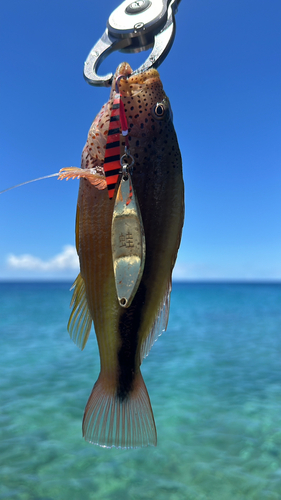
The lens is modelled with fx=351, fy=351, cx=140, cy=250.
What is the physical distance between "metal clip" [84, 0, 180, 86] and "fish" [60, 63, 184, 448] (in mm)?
166

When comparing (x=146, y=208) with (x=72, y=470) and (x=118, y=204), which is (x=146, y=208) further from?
(x=72, y=470)

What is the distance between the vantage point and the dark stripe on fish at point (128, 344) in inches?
77.5

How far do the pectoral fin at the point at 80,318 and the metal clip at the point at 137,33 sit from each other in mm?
1282

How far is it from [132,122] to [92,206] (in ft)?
1.61

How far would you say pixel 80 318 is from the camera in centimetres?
217

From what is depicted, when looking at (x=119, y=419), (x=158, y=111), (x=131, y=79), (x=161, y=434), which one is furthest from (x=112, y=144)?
(x=161, y=434)

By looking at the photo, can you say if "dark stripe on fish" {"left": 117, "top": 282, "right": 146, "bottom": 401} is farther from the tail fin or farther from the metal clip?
the metal clip

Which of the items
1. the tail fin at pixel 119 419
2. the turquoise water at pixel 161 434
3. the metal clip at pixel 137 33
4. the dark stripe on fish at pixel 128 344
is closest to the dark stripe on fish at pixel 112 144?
the metal clip at pixel 137 33

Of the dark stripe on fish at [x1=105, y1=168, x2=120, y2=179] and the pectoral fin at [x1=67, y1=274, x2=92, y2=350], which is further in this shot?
the pectoral fin at [x1=67, y1=274, x2=92, y2=350]

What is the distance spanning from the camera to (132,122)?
6.07ft

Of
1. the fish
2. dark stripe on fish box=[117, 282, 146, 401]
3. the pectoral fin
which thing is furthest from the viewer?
the pectoral fin

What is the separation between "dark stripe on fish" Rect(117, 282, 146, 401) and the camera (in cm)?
Result: 197

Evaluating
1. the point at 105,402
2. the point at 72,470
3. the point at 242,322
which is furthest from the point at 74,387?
the point at 242,322

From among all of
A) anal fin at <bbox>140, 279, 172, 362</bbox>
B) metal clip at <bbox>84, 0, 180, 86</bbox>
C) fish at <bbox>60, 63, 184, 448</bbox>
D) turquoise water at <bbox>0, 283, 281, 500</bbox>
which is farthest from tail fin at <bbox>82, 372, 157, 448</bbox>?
turquoise water at <bbox>0, 283, 281, 500</bbox>
